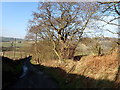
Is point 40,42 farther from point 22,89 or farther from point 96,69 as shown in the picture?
point 22,89

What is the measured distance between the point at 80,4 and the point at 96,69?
13.7m

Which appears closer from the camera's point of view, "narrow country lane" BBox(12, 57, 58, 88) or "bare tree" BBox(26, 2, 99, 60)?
"narrow country lane" BBox(12, 57, 58, 88)

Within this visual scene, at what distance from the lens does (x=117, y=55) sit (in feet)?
46.3

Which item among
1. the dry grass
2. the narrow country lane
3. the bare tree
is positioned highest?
the bare tree

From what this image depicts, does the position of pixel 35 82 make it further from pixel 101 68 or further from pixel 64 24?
pixel 64 24

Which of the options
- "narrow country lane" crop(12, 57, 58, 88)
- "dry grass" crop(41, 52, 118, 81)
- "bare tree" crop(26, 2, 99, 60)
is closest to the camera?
"narrow country lane" crop(12, 57, 58, 88)

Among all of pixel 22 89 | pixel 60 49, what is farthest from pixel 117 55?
pixel 60 49

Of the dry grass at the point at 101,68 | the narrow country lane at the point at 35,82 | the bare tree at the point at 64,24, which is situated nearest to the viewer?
the narrow country lane at the point at 35,82

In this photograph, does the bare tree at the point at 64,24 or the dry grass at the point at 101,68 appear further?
the bare tree at the point at 64,24

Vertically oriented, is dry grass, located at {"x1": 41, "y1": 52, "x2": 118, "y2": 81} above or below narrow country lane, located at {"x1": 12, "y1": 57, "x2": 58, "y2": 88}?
above

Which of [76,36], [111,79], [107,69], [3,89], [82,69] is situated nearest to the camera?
[3,89]

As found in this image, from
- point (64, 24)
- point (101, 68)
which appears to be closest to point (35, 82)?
point (101, 68)

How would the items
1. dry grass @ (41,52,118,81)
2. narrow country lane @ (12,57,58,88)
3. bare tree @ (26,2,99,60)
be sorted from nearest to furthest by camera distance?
narrow country lane @ (12,57,58,88) → dry grass @ (41,52,118,81) → bare tree @ (26,2,99,60)

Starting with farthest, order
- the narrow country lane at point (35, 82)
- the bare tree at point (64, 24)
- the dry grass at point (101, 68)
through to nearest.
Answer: the bare tree at point (64, 24)
the dry grass at point (101, 68)
the narrow country lane at point (35, 82)
